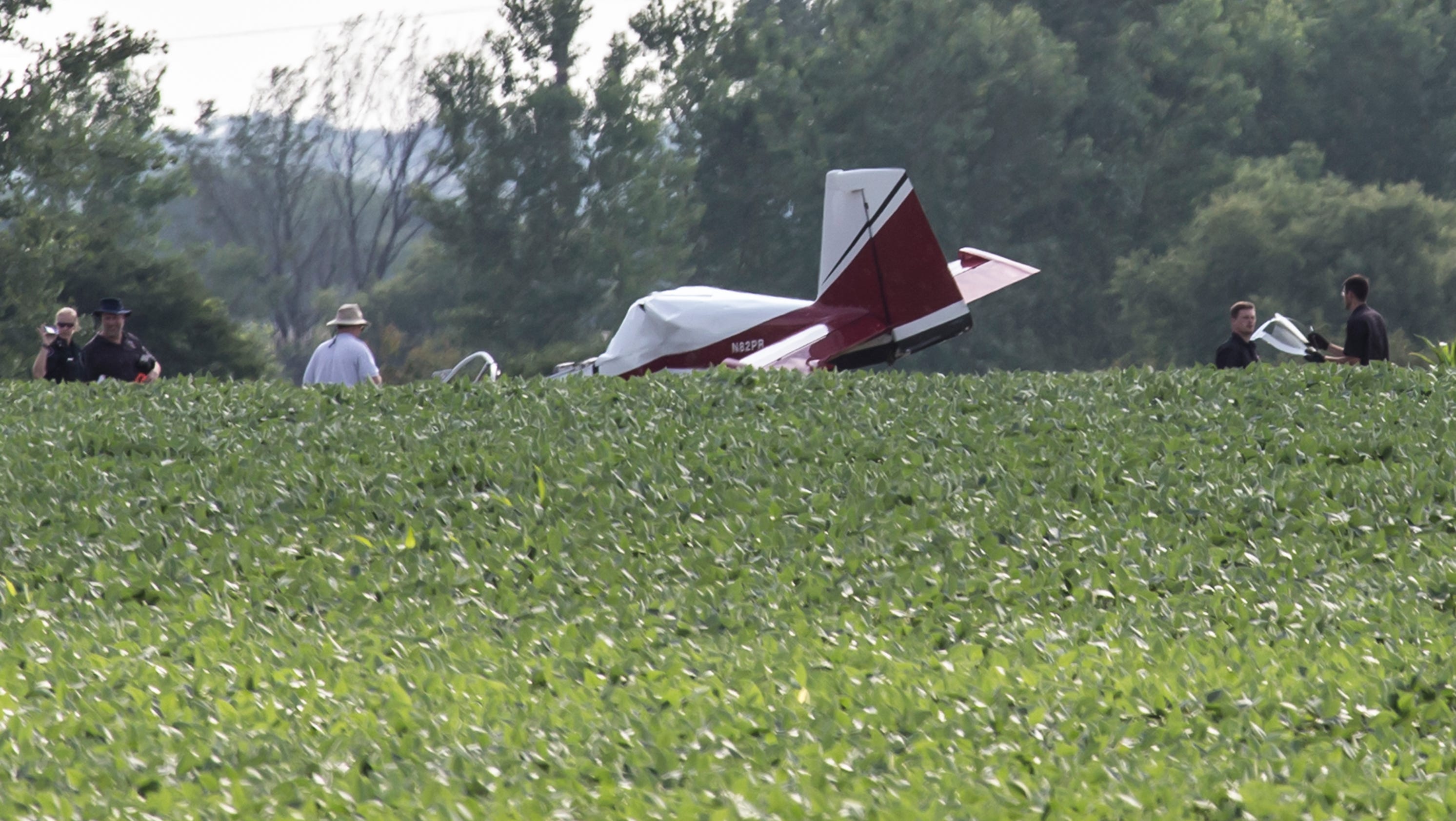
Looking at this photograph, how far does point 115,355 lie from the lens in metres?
13.2

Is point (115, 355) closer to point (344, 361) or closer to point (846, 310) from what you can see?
point (344, 361)

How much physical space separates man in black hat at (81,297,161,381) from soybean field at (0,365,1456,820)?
0.78 meters

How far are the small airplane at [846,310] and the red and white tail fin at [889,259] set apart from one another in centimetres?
1

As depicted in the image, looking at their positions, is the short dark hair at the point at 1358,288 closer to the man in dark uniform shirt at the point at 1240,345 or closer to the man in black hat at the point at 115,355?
the man in dark uniform shirt at the point at 1240,345

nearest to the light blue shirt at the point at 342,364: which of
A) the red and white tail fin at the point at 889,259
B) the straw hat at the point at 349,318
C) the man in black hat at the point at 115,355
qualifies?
the straw hat at the point at 349,318

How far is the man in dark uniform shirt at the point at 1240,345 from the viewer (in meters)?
13.2

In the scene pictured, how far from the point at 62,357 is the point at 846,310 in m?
8.06

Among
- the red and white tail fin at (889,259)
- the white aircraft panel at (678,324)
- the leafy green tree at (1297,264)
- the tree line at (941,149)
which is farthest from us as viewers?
the tree line at (941,149)

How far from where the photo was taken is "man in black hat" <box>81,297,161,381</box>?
42.8 feet

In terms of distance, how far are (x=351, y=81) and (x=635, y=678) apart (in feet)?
254

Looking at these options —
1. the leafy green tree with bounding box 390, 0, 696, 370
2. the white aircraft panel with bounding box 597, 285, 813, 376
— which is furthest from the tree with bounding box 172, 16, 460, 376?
the white aircraft panel with bounding box 597, 285, 813, 376

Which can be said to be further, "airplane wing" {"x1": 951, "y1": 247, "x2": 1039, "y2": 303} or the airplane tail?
"airplane wing" {"x1": 951, "y1": 247, "x2": 1039, "y2": 303}

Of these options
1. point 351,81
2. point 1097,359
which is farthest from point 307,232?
point 1097,359

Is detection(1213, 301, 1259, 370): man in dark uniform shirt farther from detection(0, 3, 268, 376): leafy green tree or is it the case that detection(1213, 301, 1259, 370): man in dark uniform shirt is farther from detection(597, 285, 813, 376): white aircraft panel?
detection(0, 3, 268, 376): leafy green tree
